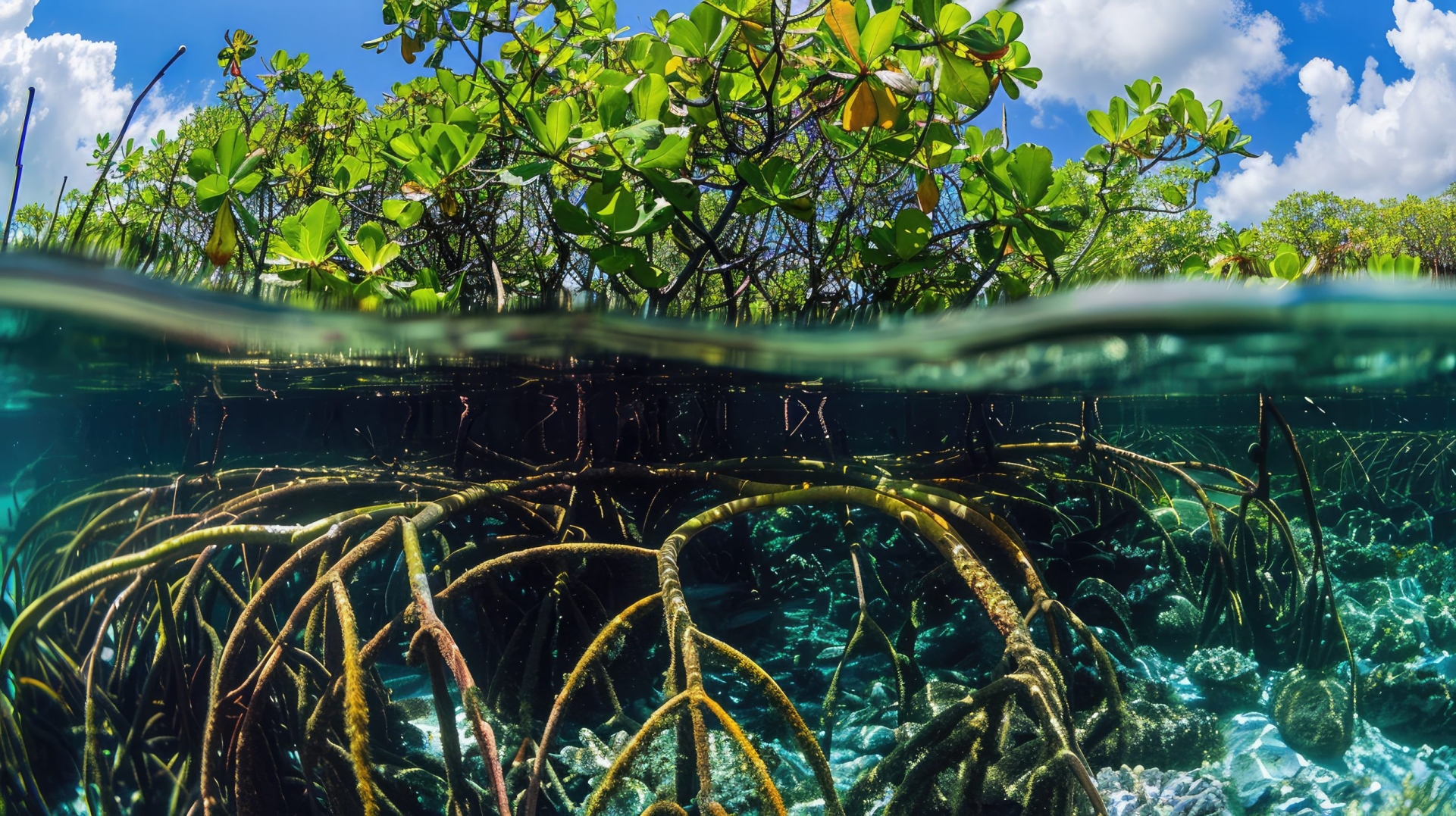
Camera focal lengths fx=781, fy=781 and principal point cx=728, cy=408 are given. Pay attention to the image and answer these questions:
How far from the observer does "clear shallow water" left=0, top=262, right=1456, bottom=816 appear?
2221 millimetres

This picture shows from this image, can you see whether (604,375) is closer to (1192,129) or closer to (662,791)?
(662,791)

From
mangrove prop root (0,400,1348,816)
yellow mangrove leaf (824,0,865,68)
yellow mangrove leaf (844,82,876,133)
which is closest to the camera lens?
mangrove prop root (0,400,1348,816)

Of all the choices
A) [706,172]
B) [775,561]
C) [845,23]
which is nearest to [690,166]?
[706,172]

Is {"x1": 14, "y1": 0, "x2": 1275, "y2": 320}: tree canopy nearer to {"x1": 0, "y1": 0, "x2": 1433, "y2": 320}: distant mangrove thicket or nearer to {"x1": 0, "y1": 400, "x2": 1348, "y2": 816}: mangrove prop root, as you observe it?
{"x1": 0, "y1": 0, "x2": 1433, "y2": 320}: distant mangrove thicket

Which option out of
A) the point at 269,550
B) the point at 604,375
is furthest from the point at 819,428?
the point at 269,550

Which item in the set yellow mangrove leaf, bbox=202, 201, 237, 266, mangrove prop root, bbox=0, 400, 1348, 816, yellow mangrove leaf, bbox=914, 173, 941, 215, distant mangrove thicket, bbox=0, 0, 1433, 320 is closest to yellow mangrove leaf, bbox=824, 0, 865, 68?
distant mangrove thicket, bbox=0, 0, 1433, 320

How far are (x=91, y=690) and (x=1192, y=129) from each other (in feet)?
15.7

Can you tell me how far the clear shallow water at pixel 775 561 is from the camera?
2221 mm

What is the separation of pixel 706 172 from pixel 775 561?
2125 mm

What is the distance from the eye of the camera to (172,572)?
8.98 ft

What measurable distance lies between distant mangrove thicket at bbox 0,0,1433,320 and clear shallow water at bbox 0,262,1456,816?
0.85 feet

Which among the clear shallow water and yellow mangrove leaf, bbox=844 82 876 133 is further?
yellow mangrove leaf, bbox=844 82 876 133

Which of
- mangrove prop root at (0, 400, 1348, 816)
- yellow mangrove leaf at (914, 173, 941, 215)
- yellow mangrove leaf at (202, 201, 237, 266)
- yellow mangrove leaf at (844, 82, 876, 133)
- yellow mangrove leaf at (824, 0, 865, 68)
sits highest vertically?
yellow mangrove leaf at (824, 0, 865, 68)

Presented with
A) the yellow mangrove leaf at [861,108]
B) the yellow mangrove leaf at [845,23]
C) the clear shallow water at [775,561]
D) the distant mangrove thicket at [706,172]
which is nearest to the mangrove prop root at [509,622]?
the clear shallow water at [775,561]
